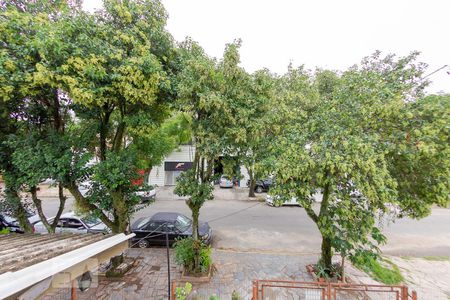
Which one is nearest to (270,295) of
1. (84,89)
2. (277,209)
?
→ (84,89)

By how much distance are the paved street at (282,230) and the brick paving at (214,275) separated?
2.56 feet

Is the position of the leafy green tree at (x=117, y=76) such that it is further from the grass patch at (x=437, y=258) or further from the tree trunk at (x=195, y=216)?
the grass patch at (x=437, y=258)

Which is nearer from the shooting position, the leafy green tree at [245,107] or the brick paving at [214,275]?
the leafy green tree at [245,107]

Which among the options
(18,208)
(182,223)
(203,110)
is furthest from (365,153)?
(18,208)

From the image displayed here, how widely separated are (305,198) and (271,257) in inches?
152

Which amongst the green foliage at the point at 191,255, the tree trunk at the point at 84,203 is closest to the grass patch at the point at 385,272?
the green foliage at the point at 191,255

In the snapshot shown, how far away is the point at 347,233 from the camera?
4.62m

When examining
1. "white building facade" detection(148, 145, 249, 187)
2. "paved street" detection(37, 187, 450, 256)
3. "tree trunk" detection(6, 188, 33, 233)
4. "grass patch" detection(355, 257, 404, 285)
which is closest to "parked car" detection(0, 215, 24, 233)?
"tree trunk" detection(6, 188, 33, 233)

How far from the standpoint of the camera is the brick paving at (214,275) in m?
5.53

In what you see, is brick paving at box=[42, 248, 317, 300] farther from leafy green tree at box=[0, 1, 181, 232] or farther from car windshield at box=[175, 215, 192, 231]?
leafy green tree at box=[0, 1, 181, 232]

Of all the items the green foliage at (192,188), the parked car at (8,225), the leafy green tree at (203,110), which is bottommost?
the parked car at (8,225)

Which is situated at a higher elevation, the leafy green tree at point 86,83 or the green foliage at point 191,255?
the leafy green tree at point 86,83

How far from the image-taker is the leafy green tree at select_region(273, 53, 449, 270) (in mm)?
3977

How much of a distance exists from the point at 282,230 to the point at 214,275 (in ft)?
15.9
